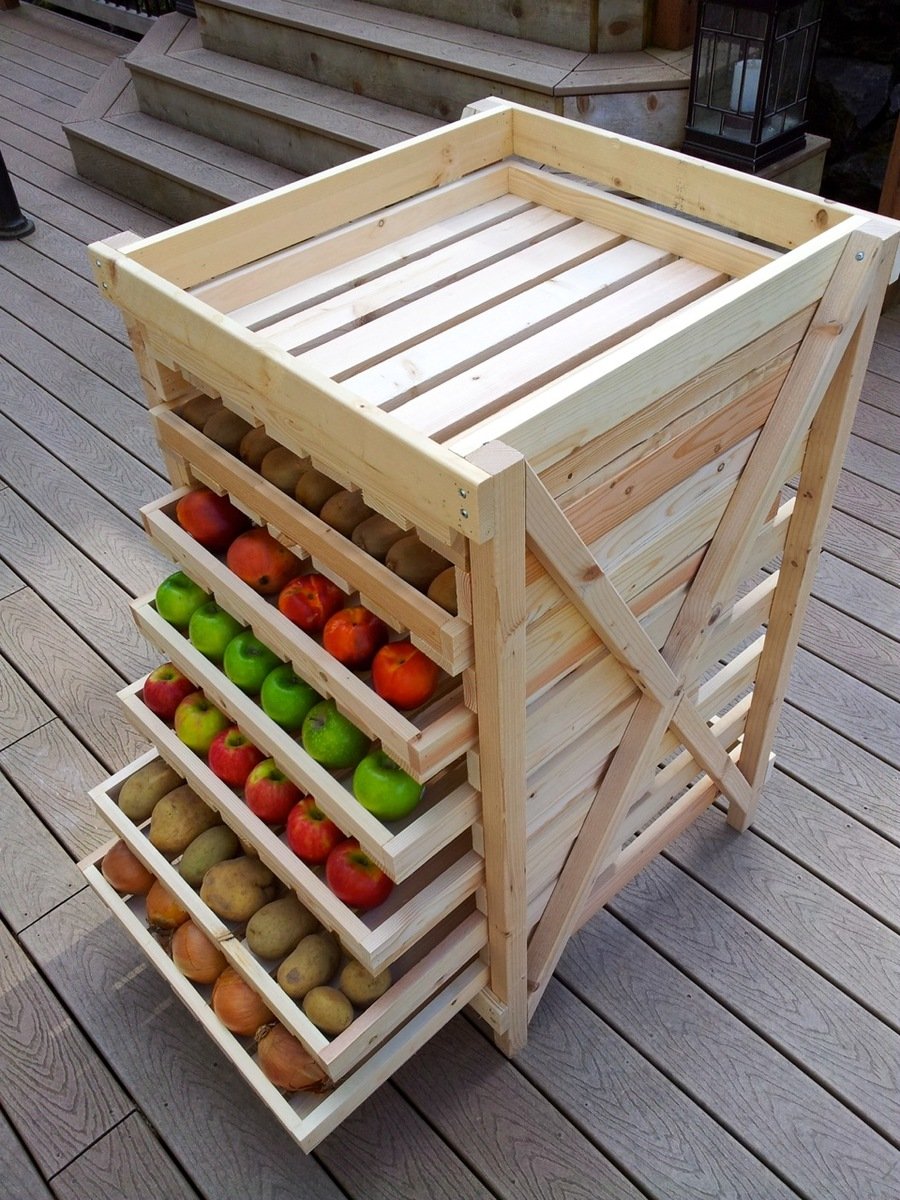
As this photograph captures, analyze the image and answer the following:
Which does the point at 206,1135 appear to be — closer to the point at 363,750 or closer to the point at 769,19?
the point at 363,750

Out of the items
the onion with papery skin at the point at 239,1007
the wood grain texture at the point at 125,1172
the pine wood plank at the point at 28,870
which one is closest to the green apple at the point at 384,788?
the onion with papery skin at the point at 239,1007

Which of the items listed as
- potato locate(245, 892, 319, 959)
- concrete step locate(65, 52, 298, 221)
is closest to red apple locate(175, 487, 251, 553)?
potato locate(245, 892, 319, 959)

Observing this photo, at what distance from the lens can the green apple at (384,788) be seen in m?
1.34

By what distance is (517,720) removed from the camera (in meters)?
1.26

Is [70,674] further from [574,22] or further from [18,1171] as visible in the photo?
[574,22]

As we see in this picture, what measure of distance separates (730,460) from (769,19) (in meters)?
1.77

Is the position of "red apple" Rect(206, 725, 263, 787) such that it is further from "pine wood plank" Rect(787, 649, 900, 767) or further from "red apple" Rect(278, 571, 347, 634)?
"pine wood plank" Rect(787, 649, 900, 767)

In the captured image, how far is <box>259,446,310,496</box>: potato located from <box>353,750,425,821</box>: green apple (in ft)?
1.21

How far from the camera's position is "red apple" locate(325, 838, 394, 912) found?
56.2 inches

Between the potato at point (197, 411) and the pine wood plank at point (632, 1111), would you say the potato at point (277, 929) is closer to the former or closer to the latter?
the pine wood plank at point (632, 1111)

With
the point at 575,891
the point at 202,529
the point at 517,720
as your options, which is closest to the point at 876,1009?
the point at 575,891

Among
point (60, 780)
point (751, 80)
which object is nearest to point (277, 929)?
point (60, 780)

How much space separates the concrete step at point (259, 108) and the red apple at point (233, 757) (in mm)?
2425

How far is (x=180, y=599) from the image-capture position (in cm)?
162
